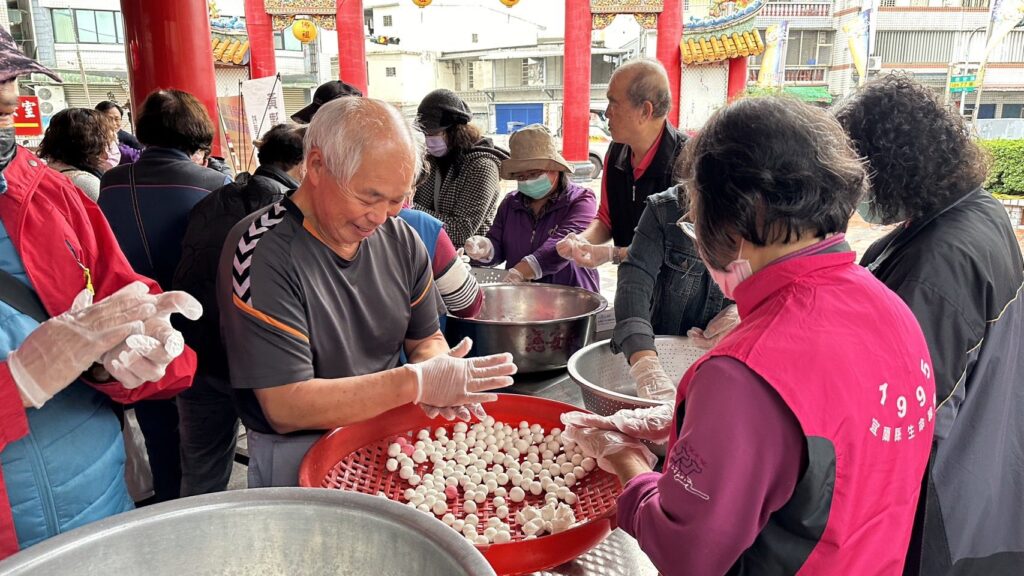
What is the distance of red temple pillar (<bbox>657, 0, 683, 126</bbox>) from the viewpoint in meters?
9.80

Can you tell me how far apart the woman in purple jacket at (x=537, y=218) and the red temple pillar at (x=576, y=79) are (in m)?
7.65

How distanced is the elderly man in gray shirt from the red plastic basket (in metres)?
0.09

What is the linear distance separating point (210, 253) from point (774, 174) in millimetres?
1830

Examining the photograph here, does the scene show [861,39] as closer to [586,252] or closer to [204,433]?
[586,252]

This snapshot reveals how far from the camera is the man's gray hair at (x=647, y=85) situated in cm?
264

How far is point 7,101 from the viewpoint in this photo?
1.16m

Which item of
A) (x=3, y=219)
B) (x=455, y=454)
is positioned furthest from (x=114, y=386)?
(x=455, y=454)

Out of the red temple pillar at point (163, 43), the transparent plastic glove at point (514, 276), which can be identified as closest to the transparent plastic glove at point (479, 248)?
the transparent plastic glove at point (514, 276)

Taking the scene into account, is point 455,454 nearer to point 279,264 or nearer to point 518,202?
point 279,264

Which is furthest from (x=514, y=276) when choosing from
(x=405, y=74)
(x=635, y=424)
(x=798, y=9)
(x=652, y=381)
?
(x=405, y=74)

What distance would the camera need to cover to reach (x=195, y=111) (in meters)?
2.71

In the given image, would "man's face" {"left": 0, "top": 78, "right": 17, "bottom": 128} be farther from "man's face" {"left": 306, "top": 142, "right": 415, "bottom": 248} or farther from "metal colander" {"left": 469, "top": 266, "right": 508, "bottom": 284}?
"metal colander" {"left": 469, "top": 266, "right": 508, "bottom": 284}

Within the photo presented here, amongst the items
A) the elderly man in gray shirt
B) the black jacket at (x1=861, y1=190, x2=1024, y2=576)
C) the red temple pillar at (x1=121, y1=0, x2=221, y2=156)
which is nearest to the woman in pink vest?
the black jacket at (x1=861, y1=190, x2=1024, y2=576)

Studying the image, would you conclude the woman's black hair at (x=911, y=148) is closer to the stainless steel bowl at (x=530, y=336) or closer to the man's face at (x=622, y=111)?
the stainless steel bowl at (x=530, y=336)
